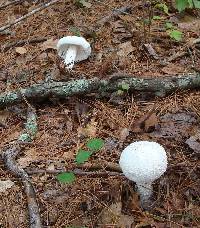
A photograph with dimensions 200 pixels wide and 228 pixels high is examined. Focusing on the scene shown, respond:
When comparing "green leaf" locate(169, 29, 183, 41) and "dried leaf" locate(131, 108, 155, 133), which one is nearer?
"dried leaf" locate(131, 108, 155, 133)

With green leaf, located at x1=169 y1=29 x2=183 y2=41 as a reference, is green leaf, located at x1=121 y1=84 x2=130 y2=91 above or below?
below

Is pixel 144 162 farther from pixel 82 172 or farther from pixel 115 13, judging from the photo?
pixel 115 13

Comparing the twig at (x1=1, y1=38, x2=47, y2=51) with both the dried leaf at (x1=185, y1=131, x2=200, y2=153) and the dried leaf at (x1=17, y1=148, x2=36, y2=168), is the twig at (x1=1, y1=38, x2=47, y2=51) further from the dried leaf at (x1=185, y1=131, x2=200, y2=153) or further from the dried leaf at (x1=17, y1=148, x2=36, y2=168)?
the dried leaf at (x1=185, y1=131, x2=200, y2=153)

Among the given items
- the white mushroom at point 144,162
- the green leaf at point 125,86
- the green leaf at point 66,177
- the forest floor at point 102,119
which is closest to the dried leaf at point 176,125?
the forest floor at point 102,119

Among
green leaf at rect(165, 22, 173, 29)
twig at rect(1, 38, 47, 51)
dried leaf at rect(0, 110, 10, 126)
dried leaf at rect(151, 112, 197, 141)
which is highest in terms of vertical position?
green leaf at rect(165, 22, 173, 29)

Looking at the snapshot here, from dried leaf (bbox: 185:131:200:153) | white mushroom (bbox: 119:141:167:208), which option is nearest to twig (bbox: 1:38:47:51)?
dried leaf (bbox: 185:131:200:153)

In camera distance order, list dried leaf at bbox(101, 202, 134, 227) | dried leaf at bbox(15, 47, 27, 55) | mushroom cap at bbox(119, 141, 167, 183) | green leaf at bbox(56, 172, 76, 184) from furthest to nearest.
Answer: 1. dried leaf at bbox(15, 47, 27, 55)
2. green leaf at bbox(56, 172, 76, 184)
3. dried leaf at bbox(101, 202, 134, 227)
4. mushroom cap at bbox(119, 141, 167, 183)

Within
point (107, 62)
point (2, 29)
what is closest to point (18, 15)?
point (2, 29)
